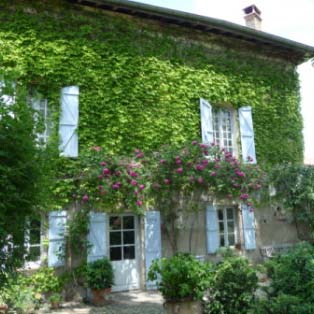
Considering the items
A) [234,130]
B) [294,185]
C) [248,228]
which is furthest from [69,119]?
[294,185]

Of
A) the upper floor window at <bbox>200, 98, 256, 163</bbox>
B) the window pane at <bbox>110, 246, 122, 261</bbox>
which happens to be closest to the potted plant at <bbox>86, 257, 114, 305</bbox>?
the window pane at <bbox>110, 246, 122, 261</bbox>

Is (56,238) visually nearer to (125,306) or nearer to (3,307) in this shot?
(3,307)

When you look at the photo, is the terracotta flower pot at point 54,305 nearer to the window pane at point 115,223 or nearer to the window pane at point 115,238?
the window pane at point 115,238

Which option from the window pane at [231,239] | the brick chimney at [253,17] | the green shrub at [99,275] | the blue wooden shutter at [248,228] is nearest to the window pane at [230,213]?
the blue wooden shutter at [248,228]

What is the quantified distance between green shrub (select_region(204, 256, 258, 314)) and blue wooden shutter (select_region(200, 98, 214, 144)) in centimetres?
464

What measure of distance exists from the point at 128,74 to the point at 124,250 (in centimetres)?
417

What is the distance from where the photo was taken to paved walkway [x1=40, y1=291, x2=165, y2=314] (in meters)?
6.20

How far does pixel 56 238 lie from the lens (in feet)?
23.5

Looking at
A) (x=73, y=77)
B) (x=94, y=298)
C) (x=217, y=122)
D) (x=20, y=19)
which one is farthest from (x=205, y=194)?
(x=20, y=19)

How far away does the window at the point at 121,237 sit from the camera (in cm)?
800

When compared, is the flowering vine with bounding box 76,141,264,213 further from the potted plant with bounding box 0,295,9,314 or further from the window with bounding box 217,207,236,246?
the potted plant with bounding box 0,295,9,314

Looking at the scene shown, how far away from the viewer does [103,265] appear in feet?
23.0

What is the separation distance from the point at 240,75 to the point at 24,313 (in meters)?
8.07

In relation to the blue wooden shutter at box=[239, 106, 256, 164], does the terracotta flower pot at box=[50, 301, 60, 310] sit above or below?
below
